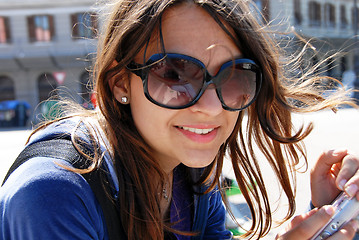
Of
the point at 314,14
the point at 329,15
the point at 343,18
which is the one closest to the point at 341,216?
the point at 314,14

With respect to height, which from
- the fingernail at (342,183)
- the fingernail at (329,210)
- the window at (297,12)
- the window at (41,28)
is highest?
the window at (297,12)

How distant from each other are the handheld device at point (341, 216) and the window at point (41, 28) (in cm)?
2267

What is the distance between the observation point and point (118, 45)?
1225 mm

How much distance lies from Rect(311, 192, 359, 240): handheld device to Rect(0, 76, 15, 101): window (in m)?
23.7

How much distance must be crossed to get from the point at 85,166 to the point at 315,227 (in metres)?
0.76

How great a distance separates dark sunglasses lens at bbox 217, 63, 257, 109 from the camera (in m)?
1.24

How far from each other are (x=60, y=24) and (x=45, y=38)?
50.0 inches

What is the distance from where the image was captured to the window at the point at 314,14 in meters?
23.1

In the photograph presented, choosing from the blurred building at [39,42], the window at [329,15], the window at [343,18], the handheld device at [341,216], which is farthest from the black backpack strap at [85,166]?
the window at [343,18]

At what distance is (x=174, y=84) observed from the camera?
122 centimetres

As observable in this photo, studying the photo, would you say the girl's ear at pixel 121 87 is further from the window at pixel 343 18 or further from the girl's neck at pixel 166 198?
the window at pixel 343 18

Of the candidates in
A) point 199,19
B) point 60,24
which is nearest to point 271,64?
point 199,19

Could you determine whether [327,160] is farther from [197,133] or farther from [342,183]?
[197,133]

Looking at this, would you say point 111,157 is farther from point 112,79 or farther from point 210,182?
point 210,182
